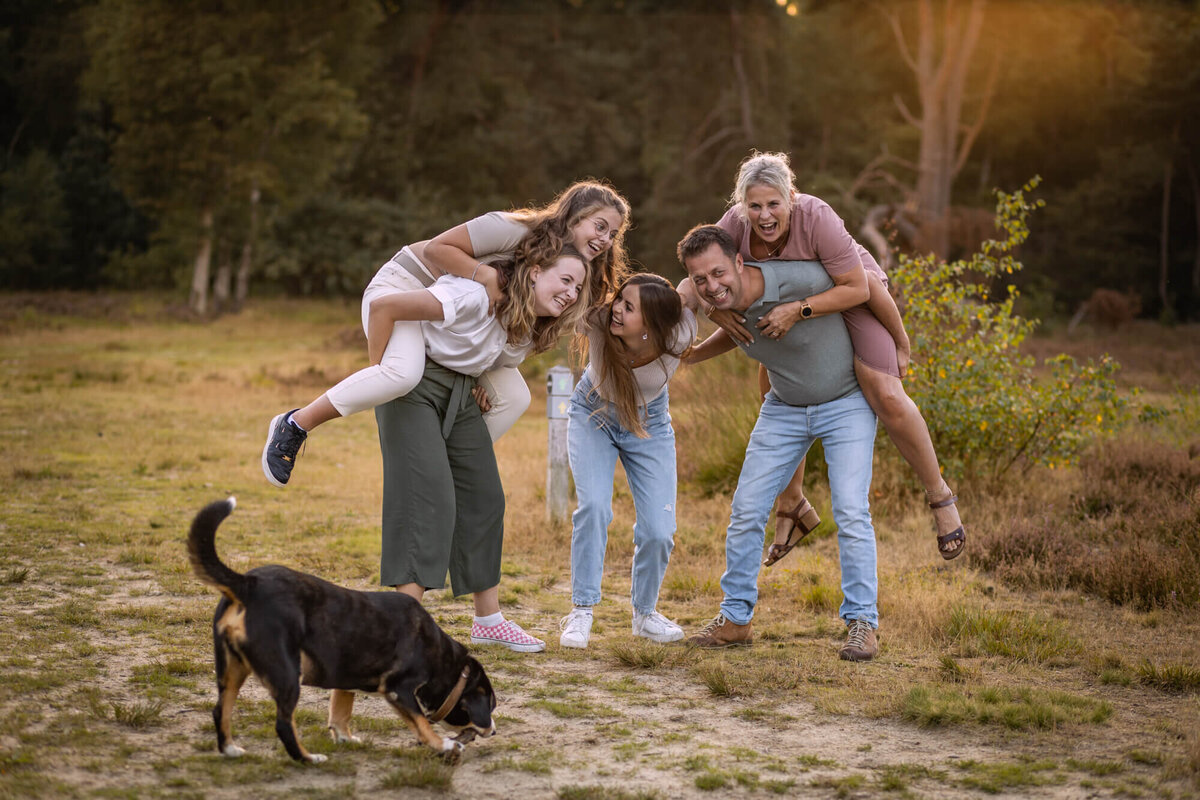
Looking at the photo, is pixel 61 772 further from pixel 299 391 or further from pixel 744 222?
pixel 299 391

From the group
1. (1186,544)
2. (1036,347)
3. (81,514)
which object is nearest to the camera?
(1186,544)

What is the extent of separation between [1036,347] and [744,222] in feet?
67.2

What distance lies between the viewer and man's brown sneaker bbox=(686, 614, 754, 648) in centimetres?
547

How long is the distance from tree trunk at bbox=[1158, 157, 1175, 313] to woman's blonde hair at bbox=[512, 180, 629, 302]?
31818 mm

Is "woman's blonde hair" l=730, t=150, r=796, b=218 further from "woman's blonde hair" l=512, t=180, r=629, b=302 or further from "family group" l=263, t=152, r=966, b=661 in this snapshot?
"woman's blonde hair" l=512, t=180, r=629, b=302

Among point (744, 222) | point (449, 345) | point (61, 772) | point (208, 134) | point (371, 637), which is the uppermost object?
point (208, 134)

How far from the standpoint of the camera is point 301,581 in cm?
361

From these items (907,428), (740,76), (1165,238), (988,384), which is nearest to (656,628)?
(907,428)

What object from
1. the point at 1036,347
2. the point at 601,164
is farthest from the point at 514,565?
the point at 601,164

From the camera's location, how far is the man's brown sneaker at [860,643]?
5238 millimetres

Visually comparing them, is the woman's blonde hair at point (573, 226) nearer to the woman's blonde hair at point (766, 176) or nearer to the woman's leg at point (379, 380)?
the woman's blonde hair at point (766, 176)

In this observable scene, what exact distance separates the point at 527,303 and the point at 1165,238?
116 feet

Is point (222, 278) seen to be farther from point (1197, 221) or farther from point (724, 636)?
point (724, 636)

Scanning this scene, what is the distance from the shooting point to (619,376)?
17.1 ft
